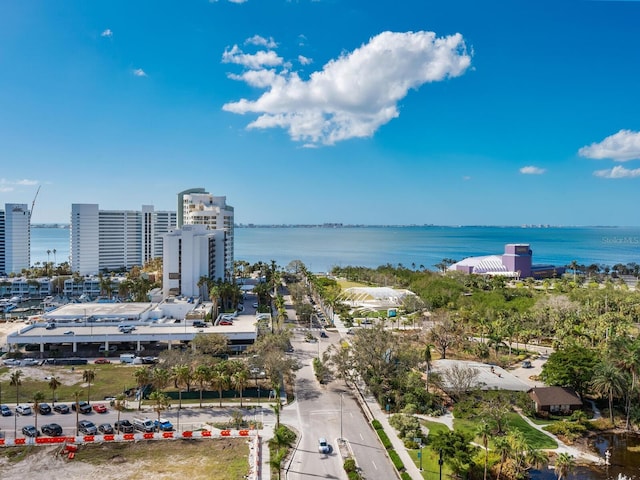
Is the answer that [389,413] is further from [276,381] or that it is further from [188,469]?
[188,469]

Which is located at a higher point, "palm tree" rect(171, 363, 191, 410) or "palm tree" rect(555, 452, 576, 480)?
"palm tree" rect(171, 363, 191, 410)

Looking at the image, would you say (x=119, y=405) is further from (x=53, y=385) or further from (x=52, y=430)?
(x=53, y=385)

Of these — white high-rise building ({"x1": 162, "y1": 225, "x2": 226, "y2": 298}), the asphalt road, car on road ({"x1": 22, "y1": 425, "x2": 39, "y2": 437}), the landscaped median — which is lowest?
the asphalt road

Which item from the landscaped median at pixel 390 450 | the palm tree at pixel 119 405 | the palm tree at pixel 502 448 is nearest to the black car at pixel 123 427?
the palm tree at pixel 119 405

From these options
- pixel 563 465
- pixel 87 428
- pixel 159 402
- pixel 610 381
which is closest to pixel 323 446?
pixel 159 402

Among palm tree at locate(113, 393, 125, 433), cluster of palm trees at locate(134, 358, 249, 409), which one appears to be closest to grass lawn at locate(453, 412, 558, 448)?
cluster of palm trees at locate(134, 358, 249, 409)

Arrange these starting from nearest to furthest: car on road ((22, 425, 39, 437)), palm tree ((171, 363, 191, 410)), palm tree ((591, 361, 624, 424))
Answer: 1. car on road ((22, 425, 39, 437))
2. palm tree ((591, 361, 624, 424))
3. palm tree ((171, 363, 191, 410))

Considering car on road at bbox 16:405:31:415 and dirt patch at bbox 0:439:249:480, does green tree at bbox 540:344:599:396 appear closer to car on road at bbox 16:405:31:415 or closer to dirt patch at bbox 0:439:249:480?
dirt patch at bbox 0:439:249:480
